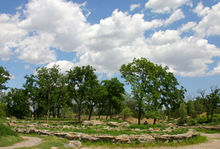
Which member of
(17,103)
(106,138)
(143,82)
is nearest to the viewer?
(106,138)

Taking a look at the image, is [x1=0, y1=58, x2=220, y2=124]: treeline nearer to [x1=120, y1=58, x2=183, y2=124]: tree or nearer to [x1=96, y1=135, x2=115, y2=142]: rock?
[x1=120, y1=58, x2=183, y2=124]: tree

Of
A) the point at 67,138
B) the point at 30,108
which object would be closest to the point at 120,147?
the point at 67,138

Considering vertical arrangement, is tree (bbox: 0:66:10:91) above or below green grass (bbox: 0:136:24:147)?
Result: above

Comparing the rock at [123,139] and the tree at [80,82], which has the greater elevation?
the tree at [80,82]

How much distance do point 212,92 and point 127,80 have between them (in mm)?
34089

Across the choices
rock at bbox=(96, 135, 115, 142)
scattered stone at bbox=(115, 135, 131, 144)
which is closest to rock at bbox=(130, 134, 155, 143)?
scattered stone at bbox=(115, 135, 131, 144)

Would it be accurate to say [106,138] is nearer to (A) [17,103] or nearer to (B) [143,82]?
(B) [143,82]

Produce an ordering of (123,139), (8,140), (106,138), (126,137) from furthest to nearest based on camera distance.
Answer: (106,138) < (126,137) < (123,139) < (8,140)

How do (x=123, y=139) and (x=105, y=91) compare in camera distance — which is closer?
(x=123, y=139)

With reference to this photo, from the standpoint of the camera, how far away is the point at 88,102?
4894 centimetres

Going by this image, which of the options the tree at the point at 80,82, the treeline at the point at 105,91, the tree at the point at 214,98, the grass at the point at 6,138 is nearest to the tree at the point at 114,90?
the treeline at the point at 105,91

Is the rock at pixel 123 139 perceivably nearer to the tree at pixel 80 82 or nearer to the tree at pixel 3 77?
the tree at pixel 80 82

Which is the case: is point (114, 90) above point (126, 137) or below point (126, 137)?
above

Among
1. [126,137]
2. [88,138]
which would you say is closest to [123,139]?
[126,137]
